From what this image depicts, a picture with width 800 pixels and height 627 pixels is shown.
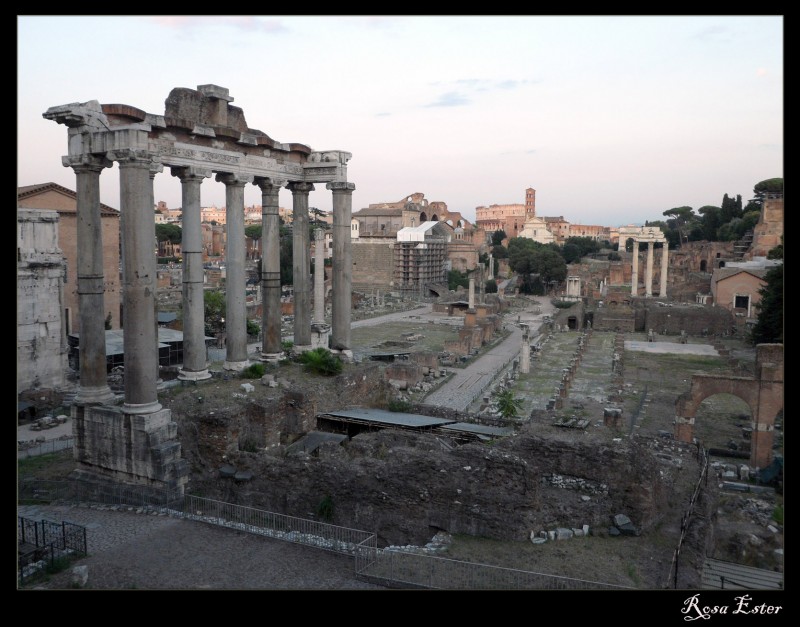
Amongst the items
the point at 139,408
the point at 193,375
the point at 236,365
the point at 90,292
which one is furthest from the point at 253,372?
the point at 90,292

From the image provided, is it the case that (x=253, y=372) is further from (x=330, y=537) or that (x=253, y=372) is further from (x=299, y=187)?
(x=330, y=537)

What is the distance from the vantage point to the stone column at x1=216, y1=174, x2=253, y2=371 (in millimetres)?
15984

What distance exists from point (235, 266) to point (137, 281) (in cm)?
417

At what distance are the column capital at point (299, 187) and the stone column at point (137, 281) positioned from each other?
241 inches

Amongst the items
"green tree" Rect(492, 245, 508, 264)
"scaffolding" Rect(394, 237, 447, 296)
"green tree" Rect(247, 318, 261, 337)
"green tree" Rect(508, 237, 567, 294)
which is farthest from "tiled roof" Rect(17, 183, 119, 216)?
"green tree" Rect(492, 245, 508, 264)

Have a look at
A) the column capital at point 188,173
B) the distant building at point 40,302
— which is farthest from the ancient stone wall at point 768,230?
the column capital at point 188,173

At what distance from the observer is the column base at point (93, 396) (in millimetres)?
12727

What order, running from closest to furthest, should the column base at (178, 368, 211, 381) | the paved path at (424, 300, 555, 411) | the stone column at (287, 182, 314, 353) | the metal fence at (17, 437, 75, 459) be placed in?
the column base at (178, 368, 211, 381), the metal fence at (17, 437, 75, 459), the stone column at (287, 182, 314, 353), the paved path at (424, 300, 555, 411)

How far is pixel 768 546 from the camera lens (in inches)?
469

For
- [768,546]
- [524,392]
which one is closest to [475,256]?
[524,392]

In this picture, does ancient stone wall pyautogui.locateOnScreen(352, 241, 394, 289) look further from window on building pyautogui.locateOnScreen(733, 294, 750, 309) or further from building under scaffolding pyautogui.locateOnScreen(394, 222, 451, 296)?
window on building pyautogui.locateOnScreen(733, 294, 750, 309)

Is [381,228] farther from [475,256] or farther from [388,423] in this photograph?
[388,423]

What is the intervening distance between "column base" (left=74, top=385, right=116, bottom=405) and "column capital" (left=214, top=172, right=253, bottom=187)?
18.7 ft

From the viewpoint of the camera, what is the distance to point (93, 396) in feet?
42.0
